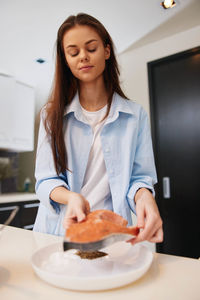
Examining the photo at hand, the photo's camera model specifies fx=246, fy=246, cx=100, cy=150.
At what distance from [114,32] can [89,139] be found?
188 cm

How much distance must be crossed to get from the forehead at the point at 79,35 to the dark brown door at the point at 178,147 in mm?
1905

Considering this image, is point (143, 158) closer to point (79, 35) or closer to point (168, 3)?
point (79, 35)

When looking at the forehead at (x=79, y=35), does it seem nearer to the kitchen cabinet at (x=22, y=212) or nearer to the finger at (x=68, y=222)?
the finger at (x=68, y=222)

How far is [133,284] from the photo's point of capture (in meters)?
0.50

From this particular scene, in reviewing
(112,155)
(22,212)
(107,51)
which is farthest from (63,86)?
(22,212)

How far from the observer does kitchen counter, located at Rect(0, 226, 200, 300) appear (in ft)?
1.49

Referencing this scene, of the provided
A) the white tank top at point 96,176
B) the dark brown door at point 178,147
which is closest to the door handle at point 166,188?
the dark brown door at point 178,147

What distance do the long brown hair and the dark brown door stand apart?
65.5 inches

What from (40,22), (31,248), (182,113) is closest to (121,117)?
(31,248)

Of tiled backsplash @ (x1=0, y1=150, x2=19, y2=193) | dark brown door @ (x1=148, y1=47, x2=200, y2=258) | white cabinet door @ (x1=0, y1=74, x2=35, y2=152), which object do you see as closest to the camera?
dark brown door @ (x1=148, y1=47, x2=200, y2=258)

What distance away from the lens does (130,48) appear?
296 centimetres

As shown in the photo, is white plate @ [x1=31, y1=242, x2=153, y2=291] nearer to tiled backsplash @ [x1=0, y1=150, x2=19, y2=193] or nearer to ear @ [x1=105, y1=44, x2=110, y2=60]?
ear @ [x1=105, y1=44, x2=110, y2=60]

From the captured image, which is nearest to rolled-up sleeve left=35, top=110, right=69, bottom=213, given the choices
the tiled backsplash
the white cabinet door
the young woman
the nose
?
the young woman

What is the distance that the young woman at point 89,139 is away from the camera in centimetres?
94
